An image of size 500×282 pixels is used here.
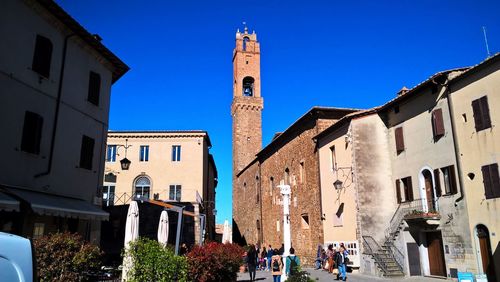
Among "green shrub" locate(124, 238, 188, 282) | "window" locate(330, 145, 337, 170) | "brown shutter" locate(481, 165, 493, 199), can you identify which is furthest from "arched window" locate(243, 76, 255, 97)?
"green shrub" locate(124, 238, 188, 282)

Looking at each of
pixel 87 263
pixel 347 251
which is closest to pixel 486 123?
pixel 347 251

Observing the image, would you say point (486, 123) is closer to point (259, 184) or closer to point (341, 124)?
point (341, 124)

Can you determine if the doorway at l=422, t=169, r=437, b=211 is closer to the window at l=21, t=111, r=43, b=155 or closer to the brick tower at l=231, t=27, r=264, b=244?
the window at l=21, t=111, r=43, b=155

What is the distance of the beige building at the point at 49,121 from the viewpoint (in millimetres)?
12148

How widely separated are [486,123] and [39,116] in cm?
1563

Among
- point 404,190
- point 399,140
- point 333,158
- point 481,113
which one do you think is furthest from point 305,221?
point 481,113

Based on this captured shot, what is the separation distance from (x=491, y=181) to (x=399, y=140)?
232 inches

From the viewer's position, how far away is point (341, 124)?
2158 cm

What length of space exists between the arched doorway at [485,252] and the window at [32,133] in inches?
623

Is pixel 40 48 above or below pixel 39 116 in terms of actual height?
above

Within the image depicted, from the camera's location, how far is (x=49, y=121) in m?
13.9

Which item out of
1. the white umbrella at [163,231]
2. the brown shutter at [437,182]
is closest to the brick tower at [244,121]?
the brown shutter at [437,182]

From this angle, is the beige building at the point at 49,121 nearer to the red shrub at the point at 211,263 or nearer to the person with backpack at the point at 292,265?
the red shrub at the point at 211,263

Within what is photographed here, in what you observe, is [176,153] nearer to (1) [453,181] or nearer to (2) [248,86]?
(2) [248,86]
